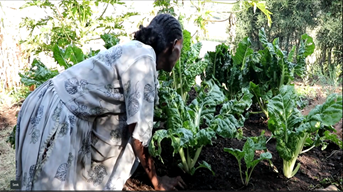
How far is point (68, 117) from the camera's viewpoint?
2.01 meters

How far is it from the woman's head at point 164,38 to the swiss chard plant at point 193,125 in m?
0.45

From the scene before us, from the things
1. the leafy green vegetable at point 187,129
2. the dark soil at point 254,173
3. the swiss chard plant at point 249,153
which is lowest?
the dark soil at point 254,173

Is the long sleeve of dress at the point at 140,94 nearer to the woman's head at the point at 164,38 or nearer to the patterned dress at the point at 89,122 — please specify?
the patterned dress at the point at 89,122

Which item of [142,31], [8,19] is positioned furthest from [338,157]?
[8,19]

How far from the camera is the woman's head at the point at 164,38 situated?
6.71ft

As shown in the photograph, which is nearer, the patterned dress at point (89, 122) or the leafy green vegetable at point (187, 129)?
the patterned dress at point (89, 122)

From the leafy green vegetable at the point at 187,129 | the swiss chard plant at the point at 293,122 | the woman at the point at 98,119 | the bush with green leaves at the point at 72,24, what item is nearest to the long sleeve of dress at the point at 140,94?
the woman at the point at 98,119

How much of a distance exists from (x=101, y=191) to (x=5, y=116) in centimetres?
306

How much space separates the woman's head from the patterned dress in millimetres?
107

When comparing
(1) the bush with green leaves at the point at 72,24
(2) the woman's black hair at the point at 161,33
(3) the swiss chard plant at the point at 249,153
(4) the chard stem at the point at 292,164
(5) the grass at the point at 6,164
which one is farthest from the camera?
(1) the bush with green leaves at the point at 72,24

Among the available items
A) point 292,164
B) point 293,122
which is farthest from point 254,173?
point 293,122

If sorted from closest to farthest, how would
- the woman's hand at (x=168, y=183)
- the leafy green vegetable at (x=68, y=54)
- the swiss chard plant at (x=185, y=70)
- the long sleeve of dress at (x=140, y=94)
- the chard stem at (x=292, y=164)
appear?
the long sleeve of dress at (x=140, y=94)
the woman's hand at (x=168, y=183)
the chard stem at (x=292, y=164)
the leafy green vegetable at (x=68, y=54)
the swiss chard plant at (x=185, y=70)

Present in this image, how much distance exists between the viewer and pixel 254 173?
253 centimetres

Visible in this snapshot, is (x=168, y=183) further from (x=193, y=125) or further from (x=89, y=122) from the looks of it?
(x=89, y=122)
